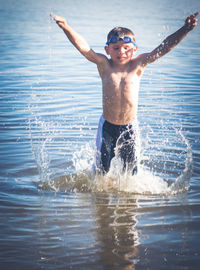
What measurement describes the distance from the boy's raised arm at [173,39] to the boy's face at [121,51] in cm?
23

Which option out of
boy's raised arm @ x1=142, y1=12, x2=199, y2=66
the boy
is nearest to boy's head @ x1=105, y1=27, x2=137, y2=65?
the boy

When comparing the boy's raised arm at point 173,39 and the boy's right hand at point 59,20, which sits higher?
the boy's right hand at point 59,20

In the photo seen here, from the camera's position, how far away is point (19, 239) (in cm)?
350

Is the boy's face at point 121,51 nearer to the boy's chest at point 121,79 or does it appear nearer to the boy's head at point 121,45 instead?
the boy's head at point 121,45

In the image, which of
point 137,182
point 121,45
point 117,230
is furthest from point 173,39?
point 117,230

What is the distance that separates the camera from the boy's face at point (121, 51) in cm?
470

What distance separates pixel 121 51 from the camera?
15.4 ft

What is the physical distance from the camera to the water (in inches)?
130

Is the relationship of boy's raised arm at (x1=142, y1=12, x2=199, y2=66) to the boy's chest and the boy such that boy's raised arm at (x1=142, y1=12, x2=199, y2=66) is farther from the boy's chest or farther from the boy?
the boy's chest

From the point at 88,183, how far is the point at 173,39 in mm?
2053

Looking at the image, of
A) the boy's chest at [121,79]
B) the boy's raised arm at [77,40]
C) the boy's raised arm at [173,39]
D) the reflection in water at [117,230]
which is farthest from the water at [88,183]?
the boy's raised arm at [77,40]

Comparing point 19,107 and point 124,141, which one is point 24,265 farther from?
point 19,107

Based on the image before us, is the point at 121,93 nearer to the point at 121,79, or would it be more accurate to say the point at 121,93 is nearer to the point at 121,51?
the point at 121,79

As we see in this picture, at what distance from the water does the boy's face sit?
3.99 ft
